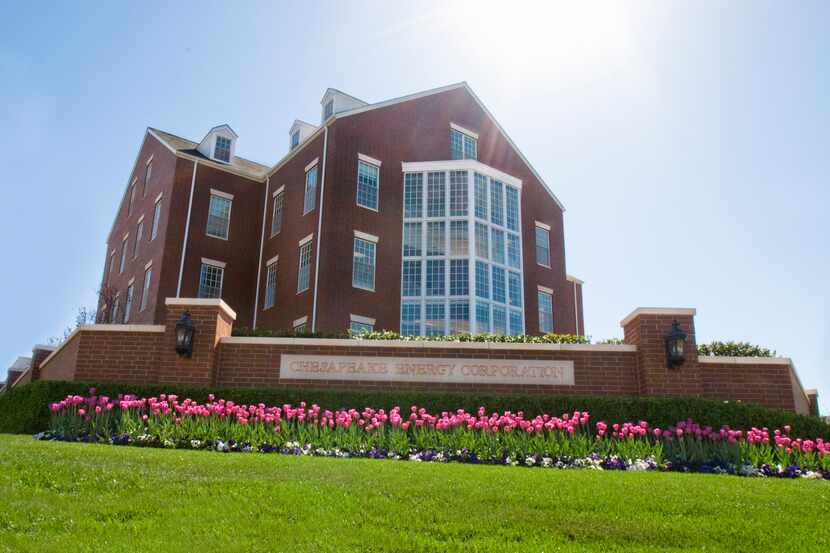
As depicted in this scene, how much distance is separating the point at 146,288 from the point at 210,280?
8.27 feet

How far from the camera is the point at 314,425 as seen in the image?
9969mm

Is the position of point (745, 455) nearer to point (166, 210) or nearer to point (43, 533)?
point (43, 533)

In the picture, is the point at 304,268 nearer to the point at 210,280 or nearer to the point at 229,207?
the point at 210,280

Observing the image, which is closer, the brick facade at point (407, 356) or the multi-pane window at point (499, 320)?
the brick facade at point (407, 356)

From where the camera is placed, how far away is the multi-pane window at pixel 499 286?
24766mm

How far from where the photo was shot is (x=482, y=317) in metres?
23.8

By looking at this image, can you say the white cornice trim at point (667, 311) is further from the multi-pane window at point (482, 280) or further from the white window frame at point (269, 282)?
the white window frame at point (269, 282)

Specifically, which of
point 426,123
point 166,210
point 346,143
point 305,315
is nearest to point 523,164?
point 426,123

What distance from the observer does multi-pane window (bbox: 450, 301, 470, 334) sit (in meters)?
23.3

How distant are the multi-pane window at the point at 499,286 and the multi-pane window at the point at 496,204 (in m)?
1.89

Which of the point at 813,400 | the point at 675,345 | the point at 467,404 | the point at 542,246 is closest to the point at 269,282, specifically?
the point at 542,246

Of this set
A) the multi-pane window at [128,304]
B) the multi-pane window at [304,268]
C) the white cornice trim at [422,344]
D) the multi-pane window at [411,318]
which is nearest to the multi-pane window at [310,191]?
the multi-pane window at [304,268]

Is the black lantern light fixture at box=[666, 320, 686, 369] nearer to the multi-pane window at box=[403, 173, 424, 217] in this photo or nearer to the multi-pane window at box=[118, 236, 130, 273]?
the multi-pane window at box=[403, 173, 424, 217]

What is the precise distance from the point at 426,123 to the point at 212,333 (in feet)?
54.8
